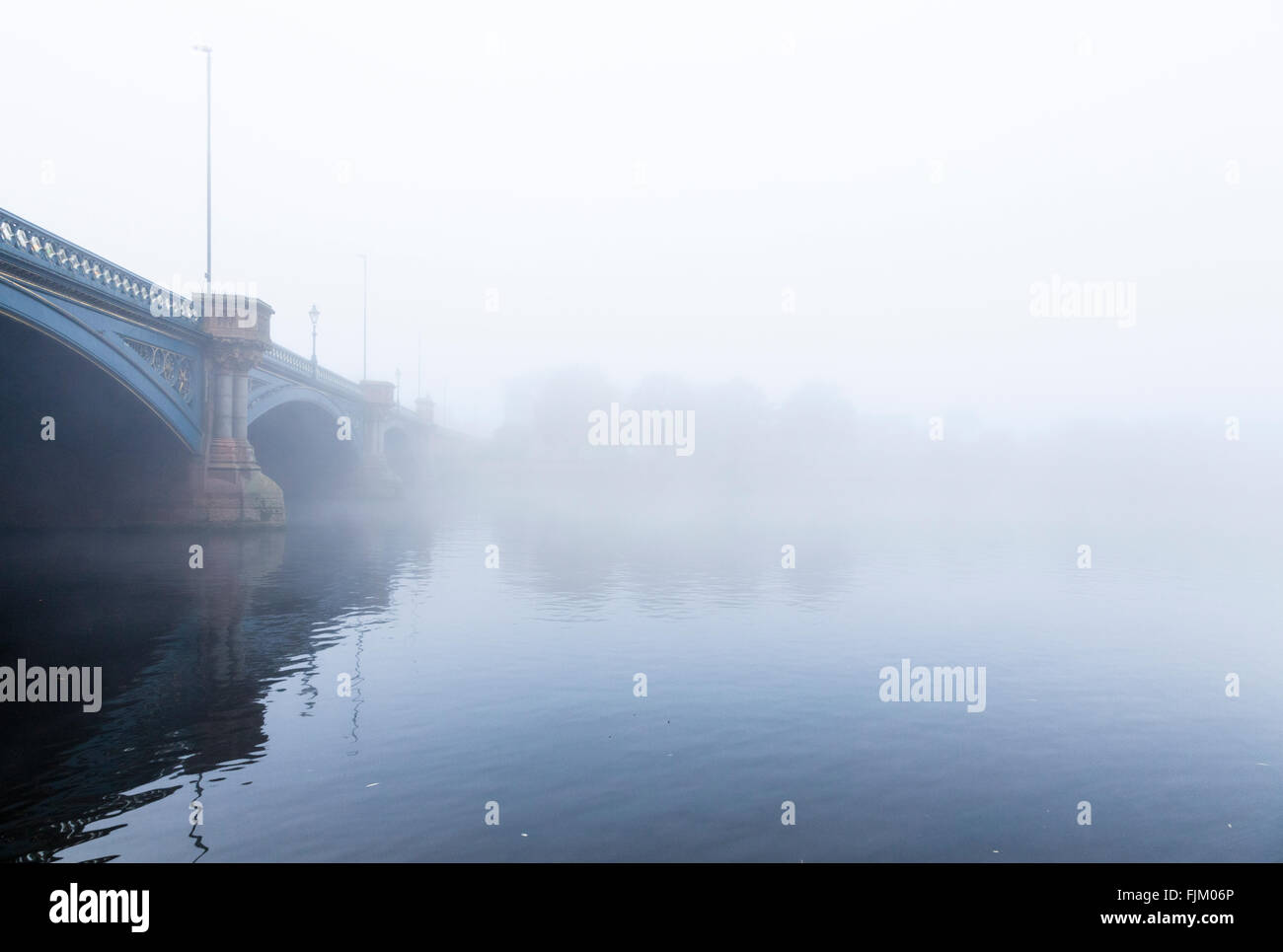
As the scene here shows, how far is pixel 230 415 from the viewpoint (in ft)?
131

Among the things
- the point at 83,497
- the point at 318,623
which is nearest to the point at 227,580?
the point at 318,623

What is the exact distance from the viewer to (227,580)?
84.7 feet

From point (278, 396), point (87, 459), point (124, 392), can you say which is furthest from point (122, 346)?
point (278, 396)

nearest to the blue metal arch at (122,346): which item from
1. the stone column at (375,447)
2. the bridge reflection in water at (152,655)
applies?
the bridge reflection in water at (152,655)

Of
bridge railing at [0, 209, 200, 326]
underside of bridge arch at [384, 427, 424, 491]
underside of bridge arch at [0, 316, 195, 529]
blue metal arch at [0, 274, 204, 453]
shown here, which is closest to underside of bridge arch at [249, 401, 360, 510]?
underside of bridge arch at [0, 316, 195, 529]

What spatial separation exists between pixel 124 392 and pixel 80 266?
6673mm

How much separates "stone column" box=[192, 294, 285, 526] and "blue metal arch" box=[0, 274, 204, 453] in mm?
983

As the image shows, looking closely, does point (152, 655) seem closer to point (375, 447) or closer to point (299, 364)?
point (299, 364)

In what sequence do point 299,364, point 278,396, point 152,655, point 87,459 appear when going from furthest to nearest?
point 299,364 → point 278,396 → point 87,459 → point 152,655

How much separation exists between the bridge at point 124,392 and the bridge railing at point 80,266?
0.20 ft

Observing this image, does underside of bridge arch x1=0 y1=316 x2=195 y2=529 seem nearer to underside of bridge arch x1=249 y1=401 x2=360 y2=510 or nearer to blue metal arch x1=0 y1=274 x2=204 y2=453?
blue metal arch x1=0 y1=274 x2=204 y2=453

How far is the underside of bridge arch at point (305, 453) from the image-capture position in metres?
60.6

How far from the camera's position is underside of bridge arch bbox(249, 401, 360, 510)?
60.6 m
